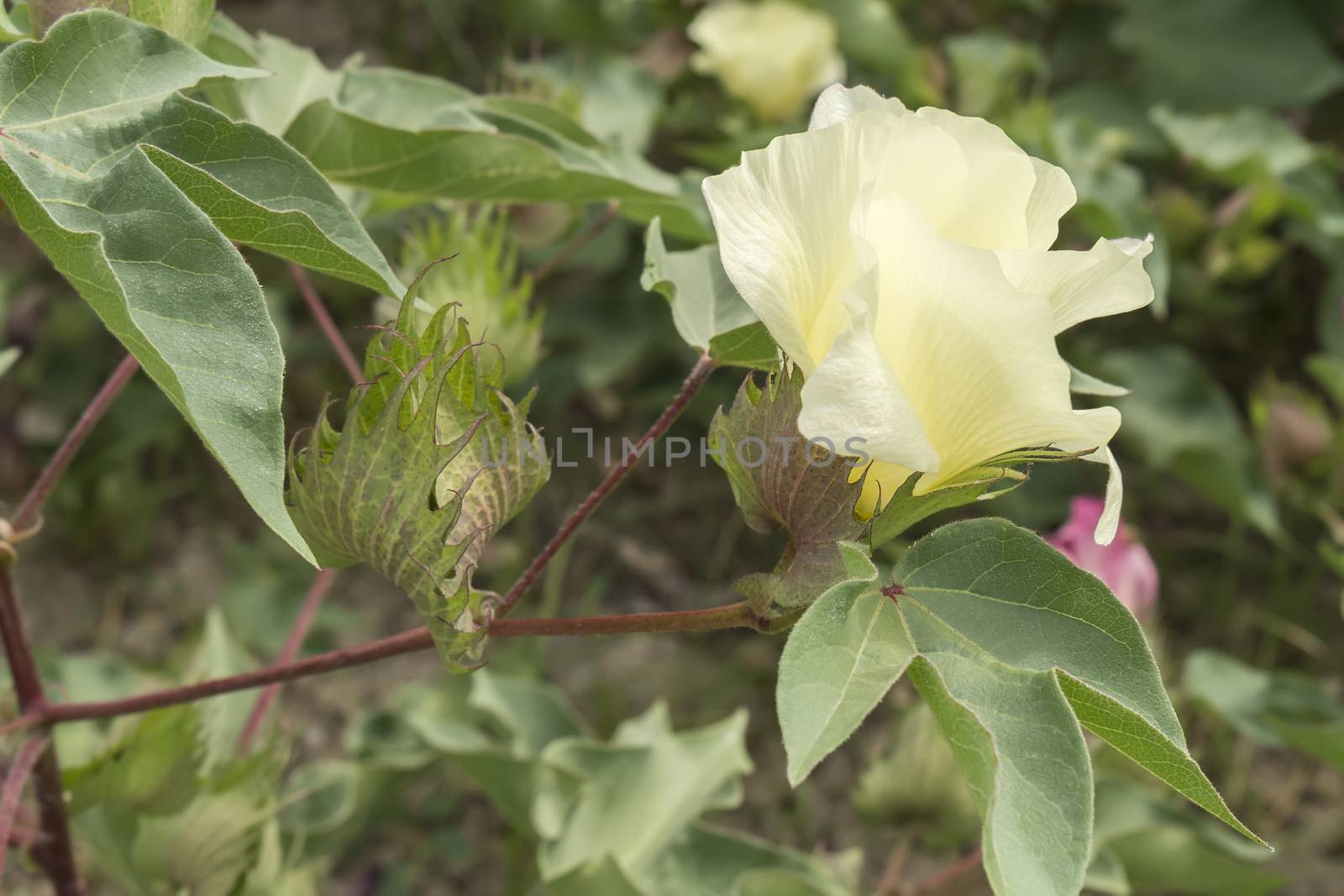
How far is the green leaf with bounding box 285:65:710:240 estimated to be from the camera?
22.6 inches

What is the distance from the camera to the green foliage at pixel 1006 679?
35 cm

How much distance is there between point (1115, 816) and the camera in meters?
0.97

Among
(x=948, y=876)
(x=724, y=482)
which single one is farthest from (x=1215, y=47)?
(x=948, y=876)

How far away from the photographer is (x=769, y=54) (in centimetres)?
126

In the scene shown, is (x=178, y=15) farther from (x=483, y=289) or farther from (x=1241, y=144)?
(x=1241, y=144)

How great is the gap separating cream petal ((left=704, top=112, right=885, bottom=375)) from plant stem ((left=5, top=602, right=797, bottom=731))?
3.5 inches

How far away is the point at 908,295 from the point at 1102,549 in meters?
0.61

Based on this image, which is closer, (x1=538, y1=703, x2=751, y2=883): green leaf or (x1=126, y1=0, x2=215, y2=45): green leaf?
(x1=126, y1=0, x2=215, y2=45): green leaf

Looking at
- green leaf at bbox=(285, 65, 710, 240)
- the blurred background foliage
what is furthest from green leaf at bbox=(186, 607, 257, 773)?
green leaf at bbox=(285, 65, 710, 240)

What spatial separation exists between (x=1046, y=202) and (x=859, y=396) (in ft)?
0.36

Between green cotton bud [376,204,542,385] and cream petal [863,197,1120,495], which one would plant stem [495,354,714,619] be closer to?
cream petal [863,197,1120,495]

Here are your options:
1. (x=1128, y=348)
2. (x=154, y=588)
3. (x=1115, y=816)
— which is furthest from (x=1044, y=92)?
(x=154, y=588)

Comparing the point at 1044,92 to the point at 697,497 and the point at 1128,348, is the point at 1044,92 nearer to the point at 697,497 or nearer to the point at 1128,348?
the point at 1128,348

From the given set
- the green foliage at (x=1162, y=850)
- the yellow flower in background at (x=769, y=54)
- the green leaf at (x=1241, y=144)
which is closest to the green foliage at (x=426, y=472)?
the green foliage at (x=1162, y=850)
